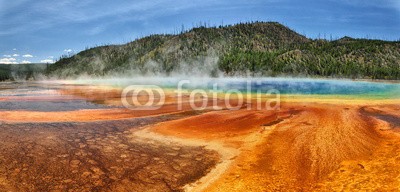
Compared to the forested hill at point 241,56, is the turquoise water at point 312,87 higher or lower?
lower

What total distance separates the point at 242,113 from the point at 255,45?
11007cm

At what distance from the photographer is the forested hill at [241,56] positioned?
79.3 meters

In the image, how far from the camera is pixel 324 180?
5.85 m

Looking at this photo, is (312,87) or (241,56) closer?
(312,87)

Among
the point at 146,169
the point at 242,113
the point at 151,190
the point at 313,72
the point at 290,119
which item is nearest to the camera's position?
the point at 151,190

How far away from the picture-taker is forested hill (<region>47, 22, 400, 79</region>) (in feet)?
260

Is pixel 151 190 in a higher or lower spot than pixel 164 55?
lower

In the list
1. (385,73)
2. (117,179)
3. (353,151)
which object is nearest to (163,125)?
(117,179)

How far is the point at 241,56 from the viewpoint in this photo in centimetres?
9188

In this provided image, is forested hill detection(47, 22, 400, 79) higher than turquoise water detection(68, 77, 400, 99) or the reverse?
higher

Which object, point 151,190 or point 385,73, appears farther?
point 385,73

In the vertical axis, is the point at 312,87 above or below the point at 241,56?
below

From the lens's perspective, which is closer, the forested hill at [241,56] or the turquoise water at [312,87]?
the turquoise water at [312,87]

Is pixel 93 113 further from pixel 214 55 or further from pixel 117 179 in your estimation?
pixel 214 55
